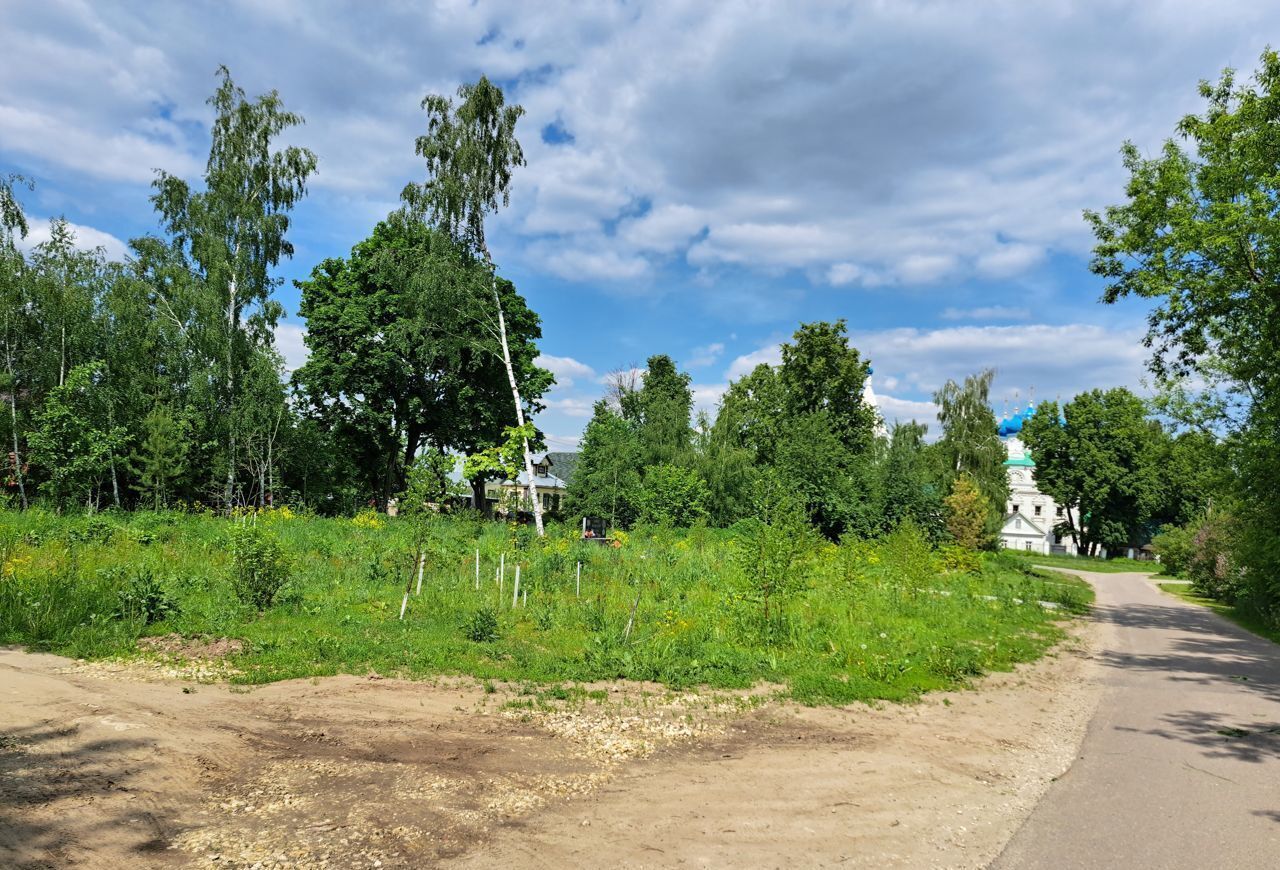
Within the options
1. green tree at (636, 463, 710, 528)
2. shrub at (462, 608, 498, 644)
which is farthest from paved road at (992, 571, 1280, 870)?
green tree at (636, 463, 710, 528)

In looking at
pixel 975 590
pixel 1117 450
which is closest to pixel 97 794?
pixel 975 590

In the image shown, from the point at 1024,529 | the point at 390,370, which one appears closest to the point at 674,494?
the point at 390,370

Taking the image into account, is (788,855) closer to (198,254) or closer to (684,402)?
(198,254)

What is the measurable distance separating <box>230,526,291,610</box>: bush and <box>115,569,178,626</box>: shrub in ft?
3.36

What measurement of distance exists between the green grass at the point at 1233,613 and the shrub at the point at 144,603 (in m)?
21.4

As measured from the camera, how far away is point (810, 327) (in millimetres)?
45219

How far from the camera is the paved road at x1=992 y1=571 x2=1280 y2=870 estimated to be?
468 centimetres

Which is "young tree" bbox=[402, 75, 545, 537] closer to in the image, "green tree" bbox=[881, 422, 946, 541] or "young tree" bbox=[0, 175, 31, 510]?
"young tree" bbox=[0, 175, 31, 510]

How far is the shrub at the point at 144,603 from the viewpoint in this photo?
→ 10.1 m

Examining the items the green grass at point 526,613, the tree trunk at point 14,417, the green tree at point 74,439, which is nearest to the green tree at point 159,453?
the green tree at point 74,439

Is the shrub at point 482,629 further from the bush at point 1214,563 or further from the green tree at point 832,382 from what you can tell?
the green tree at point 832,382

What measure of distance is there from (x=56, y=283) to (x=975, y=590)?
31.2 meters

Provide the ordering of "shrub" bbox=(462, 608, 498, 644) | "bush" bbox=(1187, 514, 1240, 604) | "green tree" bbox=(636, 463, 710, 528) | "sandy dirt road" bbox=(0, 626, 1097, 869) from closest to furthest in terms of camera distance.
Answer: "sandy dirt road" bbox=(0, 626, 1097, 869), "shrub" bbox=(462, 608, 498, 644), "bush" bbox=(1187, 514, 1240, 604), "green tree" bbox=(636, 463, 710, 528)

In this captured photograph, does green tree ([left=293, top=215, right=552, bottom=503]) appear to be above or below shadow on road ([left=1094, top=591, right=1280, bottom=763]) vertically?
above
